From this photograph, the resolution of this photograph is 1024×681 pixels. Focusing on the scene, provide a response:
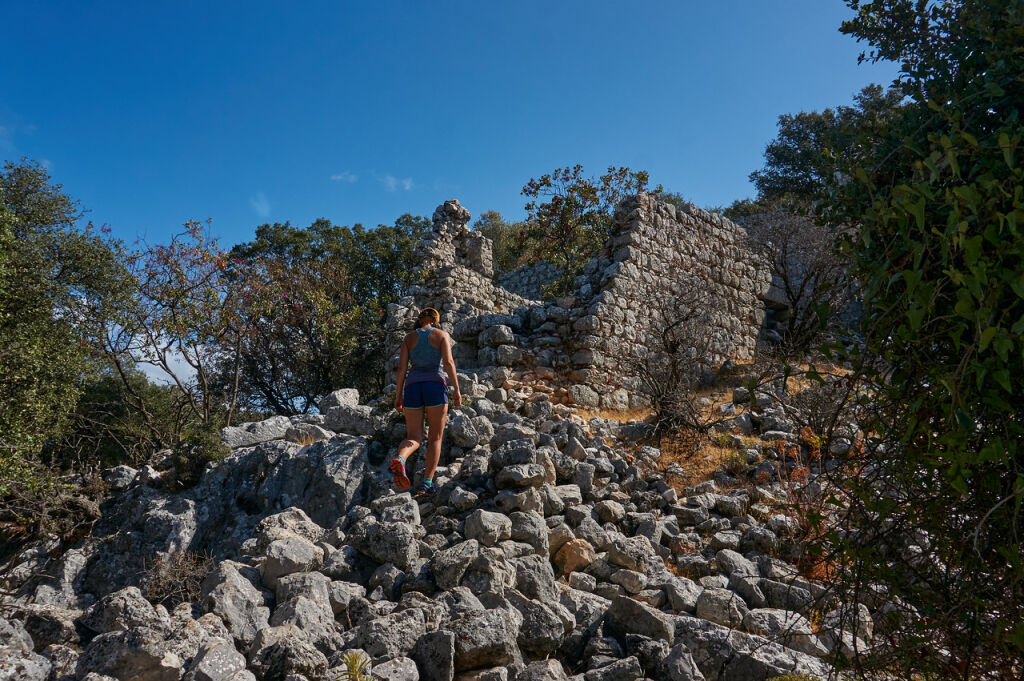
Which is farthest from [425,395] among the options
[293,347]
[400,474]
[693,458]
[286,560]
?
[293,347]

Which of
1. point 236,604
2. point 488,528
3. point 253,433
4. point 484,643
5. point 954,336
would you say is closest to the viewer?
point 954,336

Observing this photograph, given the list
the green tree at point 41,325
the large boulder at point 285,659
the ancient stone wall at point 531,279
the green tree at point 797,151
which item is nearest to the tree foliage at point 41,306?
the green tree at point 41,325

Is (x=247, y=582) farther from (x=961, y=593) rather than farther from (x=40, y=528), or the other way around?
(x=40, y=528)

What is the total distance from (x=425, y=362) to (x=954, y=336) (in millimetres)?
4739

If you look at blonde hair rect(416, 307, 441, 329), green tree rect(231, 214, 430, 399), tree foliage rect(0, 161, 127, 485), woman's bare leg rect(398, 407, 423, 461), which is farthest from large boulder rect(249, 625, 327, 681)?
green tree rect(231, 214, 430, 399)

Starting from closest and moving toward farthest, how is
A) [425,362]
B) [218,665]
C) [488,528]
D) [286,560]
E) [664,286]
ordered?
[218,665]
[286,560]
[488,528]
[425,362]
[664,286]

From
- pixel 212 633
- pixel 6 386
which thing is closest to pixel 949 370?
pixel 212 633

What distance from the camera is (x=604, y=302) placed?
997cm

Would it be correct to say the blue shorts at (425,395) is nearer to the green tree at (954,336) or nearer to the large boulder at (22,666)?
the large boulder at (22,666)

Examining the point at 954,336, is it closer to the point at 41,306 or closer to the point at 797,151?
the point at 41,306

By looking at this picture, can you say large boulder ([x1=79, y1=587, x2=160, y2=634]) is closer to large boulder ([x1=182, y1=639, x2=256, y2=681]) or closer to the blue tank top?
large boulder ([x1=182, y1=639, x2=256, y2=681])

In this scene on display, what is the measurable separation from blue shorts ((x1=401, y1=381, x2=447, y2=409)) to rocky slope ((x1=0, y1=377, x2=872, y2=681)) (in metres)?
0.65

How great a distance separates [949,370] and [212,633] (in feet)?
11.7

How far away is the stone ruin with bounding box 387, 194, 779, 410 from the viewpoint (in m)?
9.71
